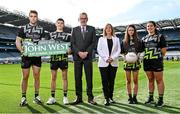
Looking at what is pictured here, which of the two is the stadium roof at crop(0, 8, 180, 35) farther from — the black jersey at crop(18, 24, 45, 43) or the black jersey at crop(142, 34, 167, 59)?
the black jersey at crop(142, 34, 167, 59)

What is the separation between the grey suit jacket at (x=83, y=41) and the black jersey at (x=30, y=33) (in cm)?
84

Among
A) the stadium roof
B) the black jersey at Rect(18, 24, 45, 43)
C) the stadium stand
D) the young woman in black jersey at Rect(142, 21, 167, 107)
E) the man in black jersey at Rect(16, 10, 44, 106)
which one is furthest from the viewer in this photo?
the stadium stand

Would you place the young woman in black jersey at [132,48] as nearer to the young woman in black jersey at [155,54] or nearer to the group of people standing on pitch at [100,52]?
the group of people standing on pitch at [100,52]

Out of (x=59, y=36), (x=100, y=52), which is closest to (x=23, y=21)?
(x=59, y=36)

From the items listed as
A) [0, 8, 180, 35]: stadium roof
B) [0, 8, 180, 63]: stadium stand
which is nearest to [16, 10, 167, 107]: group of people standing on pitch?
[0, 8, 180, 63]: stadium stand

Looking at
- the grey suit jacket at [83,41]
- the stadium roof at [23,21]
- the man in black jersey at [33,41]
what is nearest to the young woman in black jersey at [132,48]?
the grey suit jacket at [83,41]

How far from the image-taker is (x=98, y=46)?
8305 mm

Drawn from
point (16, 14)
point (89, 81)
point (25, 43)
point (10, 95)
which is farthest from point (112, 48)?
point (16, 14)

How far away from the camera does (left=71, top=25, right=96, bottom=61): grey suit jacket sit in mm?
8273

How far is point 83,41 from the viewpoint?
8.30 metres

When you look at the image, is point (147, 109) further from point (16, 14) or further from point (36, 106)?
point (16, 14)

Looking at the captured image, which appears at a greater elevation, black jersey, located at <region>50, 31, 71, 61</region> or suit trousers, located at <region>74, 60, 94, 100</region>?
black jersey, located at <region>50, 31, 71, 61</region>

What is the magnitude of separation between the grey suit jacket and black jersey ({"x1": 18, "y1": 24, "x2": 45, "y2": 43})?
0.84 meters

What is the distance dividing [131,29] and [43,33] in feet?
6.90
